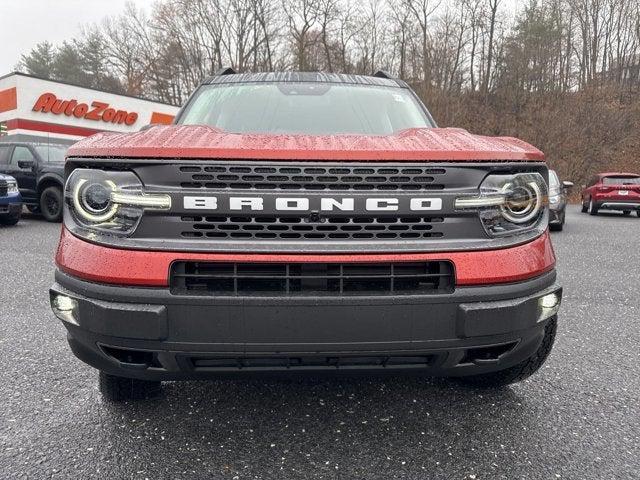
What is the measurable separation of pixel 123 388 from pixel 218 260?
1.06m

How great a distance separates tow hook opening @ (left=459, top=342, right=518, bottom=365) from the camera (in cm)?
177

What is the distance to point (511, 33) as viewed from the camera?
32.4 meters

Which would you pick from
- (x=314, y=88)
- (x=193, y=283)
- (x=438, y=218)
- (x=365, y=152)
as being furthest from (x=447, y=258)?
(x=314, y=88)

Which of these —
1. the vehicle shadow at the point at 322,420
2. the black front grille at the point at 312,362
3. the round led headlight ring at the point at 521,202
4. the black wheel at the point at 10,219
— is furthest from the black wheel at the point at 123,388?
the black wheel at the point at 10,219

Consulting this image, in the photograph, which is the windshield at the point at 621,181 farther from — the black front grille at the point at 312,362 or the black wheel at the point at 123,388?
the black wheel at the point at 123,388

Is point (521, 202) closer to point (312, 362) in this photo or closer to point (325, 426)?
point (312, 362)

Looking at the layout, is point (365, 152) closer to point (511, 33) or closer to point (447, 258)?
point (447, 258)

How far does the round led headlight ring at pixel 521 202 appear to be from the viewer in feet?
5.68

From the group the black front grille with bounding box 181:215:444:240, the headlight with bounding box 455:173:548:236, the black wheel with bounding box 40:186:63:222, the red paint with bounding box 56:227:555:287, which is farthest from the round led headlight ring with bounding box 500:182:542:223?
the black wheel with bounding box 40:186:63:222

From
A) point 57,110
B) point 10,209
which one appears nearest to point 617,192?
point 10,209

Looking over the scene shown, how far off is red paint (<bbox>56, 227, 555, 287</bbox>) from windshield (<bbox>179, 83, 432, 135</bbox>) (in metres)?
1.17

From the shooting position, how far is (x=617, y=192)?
1441cm

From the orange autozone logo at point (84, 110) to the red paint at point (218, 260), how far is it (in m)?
21.3

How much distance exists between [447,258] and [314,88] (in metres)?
1.91
